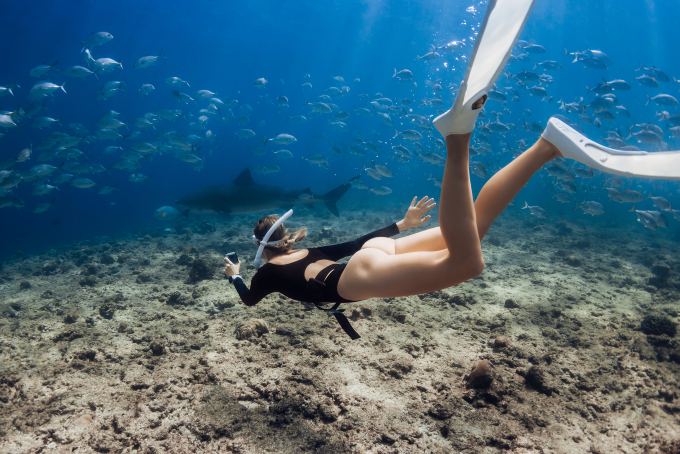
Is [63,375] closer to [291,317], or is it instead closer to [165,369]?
[165,369]

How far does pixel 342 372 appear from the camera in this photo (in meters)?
4.52

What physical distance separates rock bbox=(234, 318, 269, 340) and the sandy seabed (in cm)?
2

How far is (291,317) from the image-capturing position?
603 centimetres

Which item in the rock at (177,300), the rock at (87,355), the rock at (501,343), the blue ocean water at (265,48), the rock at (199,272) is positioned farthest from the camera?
the blue ocean water at (265,48)

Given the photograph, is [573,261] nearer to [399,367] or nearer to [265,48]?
[399,367]

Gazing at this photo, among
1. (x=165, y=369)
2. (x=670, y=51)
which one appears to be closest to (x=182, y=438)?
(x=165, y=369)

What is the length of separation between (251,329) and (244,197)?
794cm

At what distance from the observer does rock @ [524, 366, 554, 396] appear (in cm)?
424

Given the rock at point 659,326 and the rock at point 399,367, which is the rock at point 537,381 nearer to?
the rock at point 399,367

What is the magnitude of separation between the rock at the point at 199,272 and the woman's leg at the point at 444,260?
21.0ft

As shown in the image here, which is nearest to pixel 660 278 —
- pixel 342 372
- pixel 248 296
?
pixel 342 372

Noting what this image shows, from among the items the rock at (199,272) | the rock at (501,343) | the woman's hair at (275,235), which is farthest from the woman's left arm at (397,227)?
the rock at (199,272)

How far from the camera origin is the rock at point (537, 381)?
4.24 metres

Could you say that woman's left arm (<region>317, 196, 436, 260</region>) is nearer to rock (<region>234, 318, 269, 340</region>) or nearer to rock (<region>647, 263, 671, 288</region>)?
rock (<region>234, 318, 269, 340</region>)
